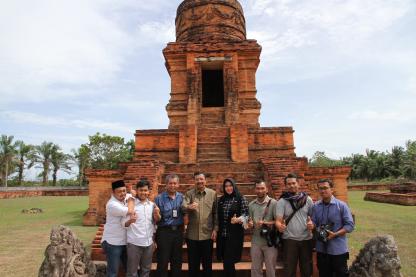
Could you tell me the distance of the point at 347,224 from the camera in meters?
3.55

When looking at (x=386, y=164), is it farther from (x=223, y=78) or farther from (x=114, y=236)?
(x=114, y=236)

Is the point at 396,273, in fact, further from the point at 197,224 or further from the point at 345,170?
the point at 345,170

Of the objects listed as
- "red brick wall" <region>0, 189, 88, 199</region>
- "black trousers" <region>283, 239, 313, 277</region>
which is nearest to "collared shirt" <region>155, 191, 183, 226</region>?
"black trousers" <region>283, 239, 313, 277</region>

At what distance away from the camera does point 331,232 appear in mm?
3520

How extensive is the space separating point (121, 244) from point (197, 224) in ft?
2.88

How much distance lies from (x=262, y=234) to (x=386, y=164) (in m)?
41.8

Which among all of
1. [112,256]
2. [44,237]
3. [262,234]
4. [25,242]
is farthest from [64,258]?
[44,237]

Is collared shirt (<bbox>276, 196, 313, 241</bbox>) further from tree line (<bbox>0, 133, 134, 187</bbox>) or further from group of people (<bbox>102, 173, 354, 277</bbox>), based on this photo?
tree line (<bbox>0, 133, 134, 187</bbox>)

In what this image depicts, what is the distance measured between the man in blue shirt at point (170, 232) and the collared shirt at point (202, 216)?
12 cm

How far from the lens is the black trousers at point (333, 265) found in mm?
3537

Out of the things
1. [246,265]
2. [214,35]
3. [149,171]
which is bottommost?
[246,265]

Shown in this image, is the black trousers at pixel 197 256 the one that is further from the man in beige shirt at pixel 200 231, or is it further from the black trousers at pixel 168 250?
the black trousers at pixel 168 250

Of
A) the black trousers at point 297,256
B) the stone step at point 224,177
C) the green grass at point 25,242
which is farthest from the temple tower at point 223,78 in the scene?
the black trousers at point 297,256

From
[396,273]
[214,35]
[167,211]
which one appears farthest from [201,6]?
[396,273]
